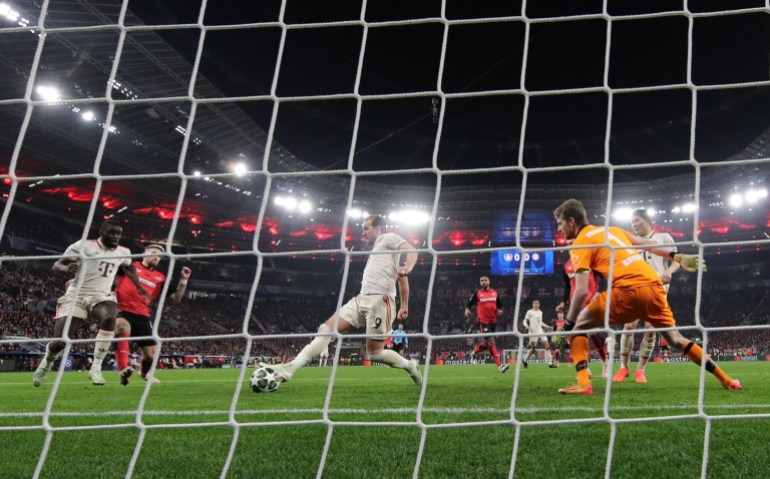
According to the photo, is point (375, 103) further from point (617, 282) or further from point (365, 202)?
point (617, 282)

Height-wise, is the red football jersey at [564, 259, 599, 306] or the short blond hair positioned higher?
the short blond hair

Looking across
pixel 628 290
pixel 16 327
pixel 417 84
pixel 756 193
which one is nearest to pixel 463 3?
pixel 417 84

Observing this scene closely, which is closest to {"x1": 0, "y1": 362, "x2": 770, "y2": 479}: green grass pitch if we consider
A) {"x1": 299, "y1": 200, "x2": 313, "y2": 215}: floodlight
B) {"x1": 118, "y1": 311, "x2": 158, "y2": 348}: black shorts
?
{"x1": 118, "y1": 311, "x2": 158, "y2": 348}: black shorts

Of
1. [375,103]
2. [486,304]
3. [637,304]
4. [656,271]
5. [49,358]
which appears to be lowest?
[49,358]

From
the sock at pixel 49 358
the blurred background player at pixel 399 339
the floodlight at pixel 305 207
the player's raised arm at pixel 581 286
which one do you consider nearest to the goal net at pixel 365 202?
the floodlight at pixel 305 207

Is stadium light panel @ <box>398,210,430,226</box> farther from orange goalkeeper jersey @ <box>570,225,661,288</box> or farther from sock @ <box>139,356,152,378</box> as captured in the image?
orange goalkeeper jersey @ <box>570,225,661,288</box>

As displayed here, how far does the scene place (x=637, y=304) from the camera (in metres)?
4.28

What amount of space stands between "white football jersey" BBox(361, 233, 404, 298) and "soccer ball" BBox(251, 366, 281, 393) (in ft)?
3.67

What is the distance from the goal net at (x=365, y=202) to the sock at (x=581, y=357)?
9.9 inches

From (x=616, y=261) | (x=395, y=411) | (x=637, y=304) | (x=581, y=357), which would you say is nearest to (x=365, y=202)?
(x=581, y=357)

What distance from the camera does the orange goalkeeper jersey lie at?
4.07 metres

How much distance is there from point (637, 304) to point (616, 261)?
0.35 meters

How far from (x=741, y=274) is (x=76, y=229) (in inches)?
1400

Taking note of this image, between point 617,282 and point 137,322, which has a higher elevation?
point 617,282
